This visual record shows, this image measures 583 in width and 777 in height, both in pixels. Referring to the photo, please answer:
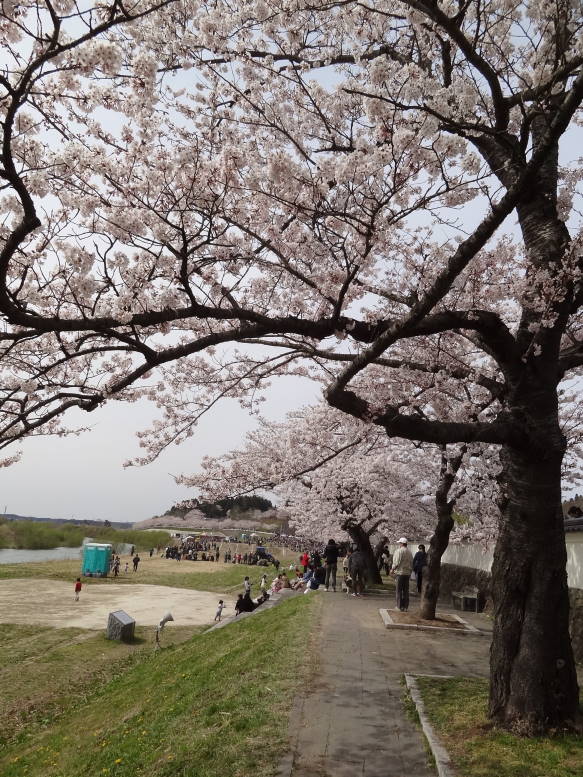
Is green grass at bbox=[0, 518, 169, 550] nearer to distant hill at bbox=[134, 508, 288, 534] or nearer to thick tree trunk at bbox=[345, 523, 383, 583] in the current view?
distant hill at bbox=[134, 508, 288, 534]

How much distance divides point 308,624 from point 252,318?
7682 millimetres

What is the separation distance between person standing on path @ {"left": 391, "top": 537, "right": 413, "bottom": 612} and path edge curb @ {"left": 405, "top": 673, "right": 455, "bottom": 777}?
6404 mm

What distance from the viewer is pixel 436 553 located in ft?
39.4

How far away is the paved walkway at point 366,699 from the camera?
184 inches

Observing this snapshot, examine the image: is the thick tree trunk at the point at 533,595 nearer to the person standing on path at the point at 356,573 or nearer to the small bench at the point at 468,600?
the small bench at the point at 468,600

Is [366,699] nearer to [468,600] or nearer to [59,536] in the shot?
[468,600]

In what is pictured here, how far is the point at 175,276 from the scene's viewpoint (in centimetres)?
564

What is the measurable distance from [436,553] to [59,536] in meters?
71.2

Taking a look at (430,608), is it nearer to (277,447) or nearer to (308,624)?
(308,624)

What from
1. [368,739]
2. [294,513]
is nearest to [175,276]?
[368,739]

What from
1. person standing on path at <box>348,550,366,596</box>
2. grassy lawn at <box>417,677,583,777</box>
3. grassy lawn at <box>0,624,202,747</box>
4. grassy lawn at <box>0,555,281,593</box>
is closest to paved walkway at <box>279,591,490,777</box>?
grassy lawn at <box>417,677,583,777</box>

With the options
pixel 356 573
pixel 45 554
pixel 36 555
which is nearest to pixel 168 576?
pixel 356 573

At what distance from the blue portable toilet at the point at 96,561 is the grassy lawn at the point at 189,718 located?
1086 inches

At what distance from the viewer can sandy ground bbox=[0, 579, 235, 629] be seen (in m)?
21.1
